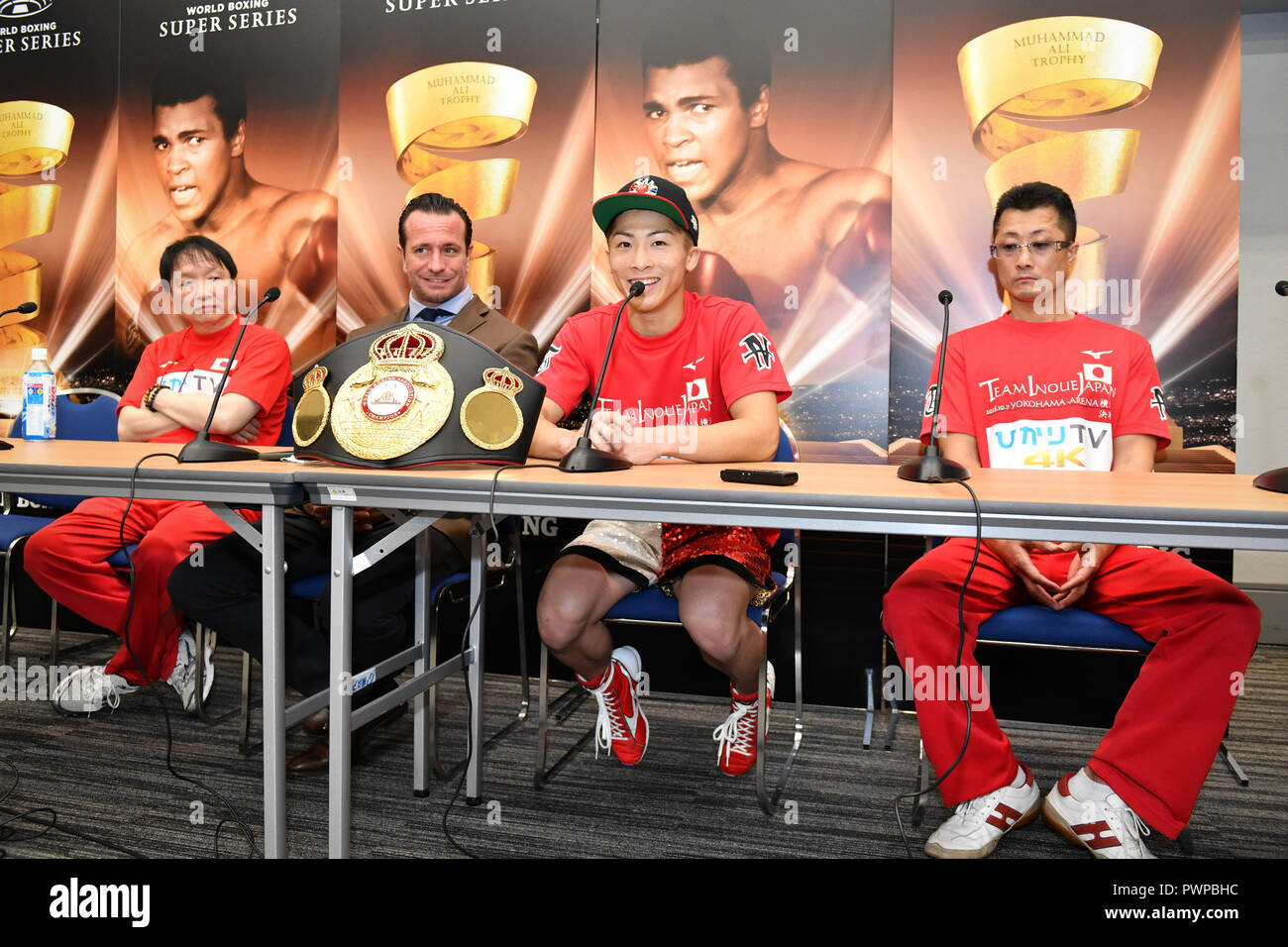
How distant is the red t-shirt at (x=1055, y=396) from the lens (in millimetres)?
1948

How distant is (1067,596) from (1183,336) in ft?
4.61

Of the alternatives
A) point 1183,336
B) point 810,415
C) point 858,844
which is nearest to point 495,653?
point 810,415

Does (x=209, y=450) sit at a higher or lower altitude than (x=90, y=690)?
higher

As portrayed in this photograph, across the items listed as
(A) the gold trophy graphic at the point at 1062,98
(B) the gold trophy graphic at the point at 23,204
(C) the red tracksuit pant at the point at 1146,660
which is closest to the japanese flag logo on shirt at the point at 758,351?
(C) the red tracksuit pant at the point at 1146,660

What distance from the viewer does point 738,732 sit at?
2129 millimetres

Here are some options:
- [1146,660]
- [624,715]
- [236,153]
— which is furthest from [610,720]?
[236,153]

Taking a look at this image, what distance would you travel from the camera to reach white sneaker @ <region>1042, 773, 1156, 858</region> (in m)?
1.57

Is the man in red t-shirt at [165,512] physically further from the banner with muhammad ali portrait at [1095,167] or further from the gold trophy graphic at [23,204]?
the banner with muhammad ali portrait at [1095,167]

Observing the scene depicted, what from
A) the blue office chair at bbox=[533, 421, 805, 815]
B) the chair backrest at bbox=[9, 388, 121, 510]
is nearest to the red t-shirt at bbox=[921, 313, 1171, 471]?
the blue office chair at bbox=[533, 421, 805, 815]

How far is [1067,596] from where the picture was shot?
1680mm

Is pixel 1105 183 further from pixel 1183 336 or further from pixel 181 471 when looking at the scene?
pixel 181 471

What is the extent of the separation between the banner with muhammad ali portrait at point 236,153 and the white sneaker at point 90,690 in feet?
4.17

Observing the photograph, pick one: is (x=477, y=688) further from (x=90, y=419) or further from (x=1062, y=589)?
(x=90, y=419)

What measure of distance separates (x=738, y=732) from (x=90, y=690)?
181 centimetres
